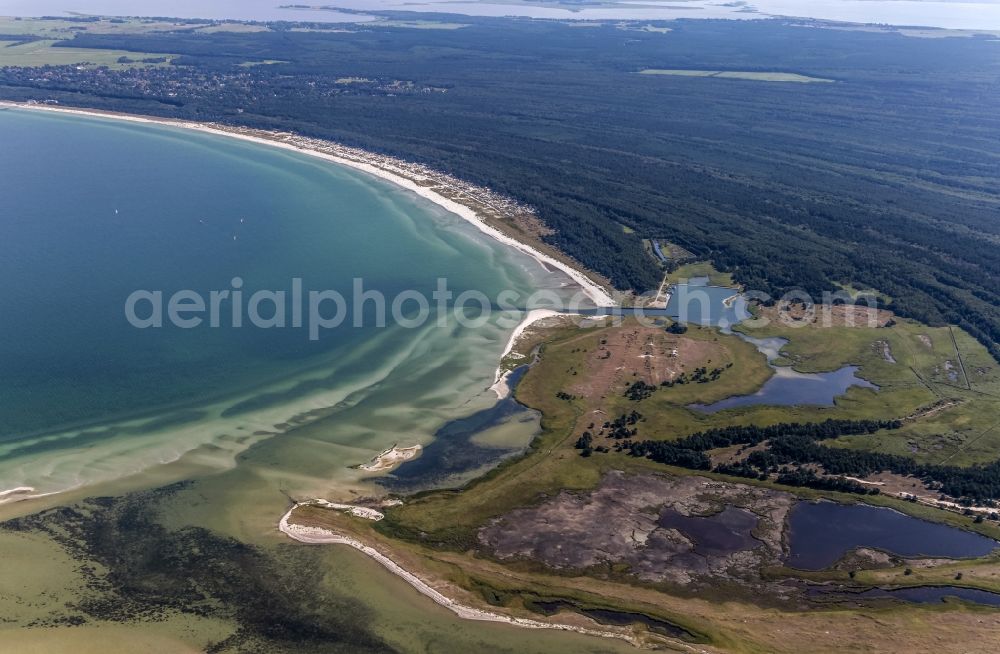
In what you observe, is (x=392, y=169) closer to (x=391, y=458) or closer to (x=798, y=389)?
(x=798, y=389)

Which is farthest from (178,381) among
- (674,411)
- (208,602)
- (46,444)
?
(674,411)

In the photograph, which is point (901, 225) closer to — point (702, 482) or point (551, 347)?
point (551, 347)

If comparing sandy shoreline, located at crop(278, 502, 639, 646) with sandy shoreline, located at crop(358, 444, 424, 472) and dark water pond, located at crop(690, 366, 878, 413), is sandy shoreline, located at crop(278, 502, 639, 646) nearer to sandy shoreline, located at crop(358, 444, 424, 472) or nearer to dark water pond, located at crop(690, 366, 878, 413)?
sandy shoreline, located at crop(358, 444, 424, 472)

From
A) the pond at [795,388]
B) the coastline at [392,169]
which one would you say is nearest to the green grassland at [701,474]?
the pond at [795,388]

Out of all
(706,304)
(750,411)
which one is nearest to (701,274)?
(706,304)

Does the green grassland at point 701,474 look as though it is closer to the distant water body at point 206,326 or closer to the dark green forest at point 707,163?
the distant water body at point 206,326
